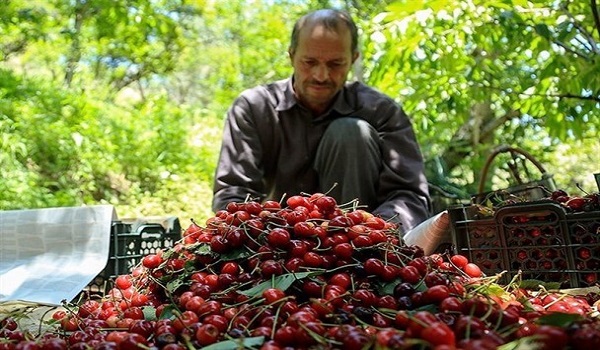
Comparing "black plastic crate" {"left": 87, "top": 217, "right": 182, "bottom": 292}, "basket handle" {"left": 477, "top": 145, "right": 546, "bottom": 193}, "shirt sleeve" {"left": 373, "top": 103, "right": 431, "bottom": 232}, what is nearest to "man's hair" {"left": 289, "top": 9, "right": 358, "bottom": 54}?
"shirt sleeve" {"left": 373, "top": 103, "right": 431, "bottom": 232}

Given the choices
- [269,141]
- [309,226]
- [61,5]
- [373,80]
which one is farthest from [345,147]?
[61,5]

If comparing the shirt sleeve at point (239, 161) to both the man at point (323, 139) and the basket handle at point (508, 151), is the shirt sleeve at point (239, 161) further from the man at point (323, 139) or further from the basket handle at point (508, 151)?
the basket handle at point (508, 151)

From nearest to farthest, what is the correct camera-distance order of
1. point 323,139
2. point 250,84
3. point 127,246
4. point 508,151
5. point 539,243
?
point 539,243 → point 127,246 → point 323,139 → point 508,151 → point 250,84

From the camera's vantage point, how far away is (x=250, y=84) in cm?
840

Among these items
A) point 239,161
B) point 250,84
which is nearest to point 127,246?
point 239,161

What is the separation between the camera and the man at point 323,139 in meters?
1.84

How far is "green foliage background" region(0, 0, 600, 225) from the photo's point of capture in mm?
2129

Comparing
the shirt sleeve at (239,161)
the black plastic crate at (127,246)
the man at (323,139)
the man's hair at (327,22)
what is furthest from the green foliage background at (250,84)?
the black plastic crate at (127,246)

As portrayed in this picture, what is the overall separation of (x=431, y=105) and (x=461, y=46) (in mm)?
539

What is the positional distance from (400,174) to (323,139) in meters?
0.29

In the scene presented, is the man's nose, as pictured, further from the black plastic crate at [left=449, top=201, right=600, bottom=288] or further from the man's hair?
the black plastic crate at [left=449, top=201, right=600, bottom=288]

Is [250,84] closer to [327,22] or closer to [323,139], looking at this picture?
[327,22]

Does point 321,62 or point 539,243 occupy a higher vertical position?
point 321,62

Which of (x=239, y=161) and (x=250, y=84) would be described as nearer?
(x=239, y=161)
